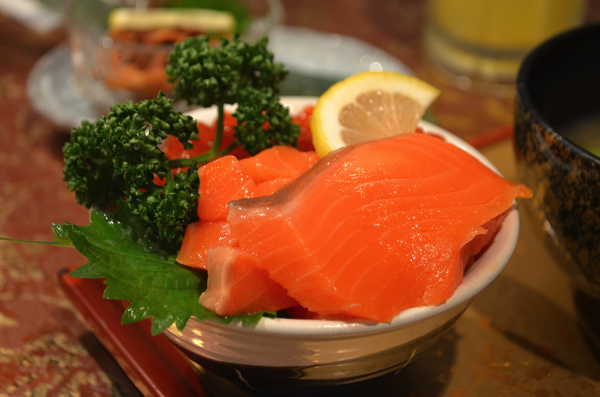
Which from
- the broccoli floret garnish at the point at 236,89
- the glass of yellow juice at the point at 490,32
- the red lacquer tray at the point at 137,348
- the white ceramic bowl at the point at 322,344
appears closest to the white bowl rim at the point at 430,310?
the white ceramic bowl at the point at 322,344

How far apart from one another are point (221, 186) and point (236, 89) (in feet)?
0.69

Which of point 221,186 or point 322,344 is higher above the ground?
point 221,186

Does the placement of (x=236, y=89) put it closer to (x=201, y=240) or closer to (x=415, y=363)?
(x=201, y=240)

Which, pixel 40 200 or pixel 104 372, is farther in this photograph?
pixel 40 200

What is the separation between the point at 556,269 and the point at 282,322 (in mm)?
706

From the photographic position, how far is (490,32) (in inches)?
77.8

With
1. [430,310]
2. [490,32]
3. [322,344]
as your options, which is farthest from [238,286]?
[490,32]

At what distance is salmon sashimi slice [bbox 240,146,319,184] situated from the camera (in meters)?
0.80

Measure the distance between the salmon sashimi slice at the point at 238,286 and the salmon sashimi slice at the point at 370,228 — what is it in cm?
2

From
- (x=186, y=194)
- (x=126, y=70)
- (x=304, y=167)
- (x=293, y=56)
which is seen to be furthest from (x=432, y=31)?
(x=186, y=194)

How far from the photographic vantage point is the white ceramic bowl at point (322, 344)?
24.4 inches

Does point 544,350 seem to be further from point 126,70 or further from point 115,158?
point 126,70

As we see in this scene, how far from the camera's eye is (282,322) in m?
0.62

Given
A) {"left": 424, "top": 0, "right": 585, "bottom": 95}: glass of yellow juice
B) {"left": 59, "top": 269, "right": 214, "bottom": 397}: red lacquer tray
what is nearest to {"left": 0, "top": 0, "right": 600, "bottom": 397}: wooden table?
{"left": 59, "top": 269, "right": 214, "bottom": 397}: red lacquer tray
